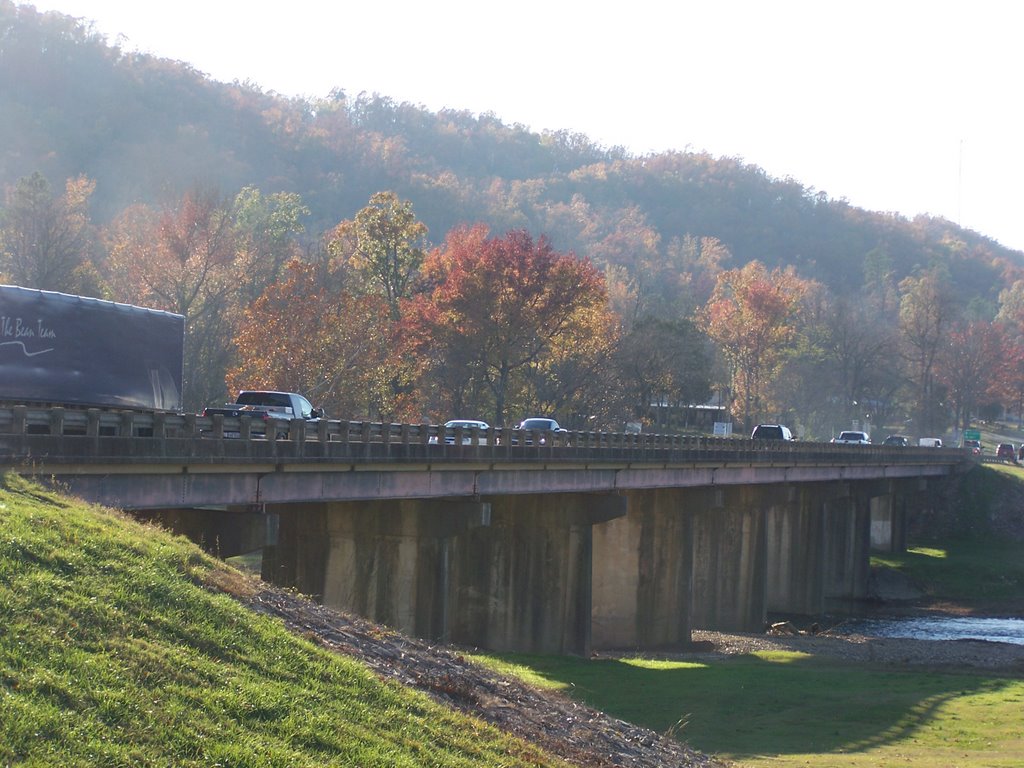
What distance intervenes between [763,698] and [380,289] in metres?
56.8

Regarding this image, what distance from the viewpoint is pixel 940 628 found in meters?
61.8

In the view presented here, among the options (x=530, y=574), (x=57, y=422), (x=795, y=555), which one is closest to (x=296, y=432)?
(x=57, y=422)

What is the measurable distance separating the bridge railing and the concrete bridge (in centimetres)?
5

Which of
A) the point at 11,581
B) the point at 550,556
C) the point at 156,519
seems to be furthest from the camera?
the point at 550,556

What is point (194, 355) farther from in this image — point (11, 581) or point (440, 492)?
point (11, 581)

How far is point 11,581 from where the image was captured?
13258mm

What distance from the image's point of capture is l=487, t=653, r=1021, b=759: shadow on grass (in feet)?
88.4

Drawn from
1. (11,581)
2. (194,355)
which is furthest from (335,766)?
(194,355)

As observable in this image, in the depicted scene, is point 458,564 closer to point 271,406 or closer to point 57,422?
point 271,406

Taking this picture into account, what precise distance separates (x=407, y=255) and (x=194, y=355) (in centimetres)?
1635

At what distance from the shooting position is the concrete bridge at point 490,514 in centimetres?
2466

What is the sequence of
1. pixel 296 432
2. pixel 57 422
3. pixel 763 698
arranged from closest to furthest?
pixel 57 422 → pixel 296 432 → pixel 763 698

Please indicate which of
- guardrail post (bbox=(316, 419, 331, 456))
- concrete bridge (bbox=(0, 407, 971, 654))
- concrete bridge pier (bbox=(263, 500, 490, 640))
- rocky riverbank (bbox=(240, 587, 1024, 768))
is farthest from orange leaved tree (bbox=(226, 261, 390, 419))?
rocky riverbank (bbox=(240, 587, 1024, 768))

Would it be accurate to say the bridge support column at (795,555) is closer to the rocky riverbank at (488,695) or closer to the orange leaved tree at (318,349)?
the orange leaved tree at (318,349)
